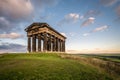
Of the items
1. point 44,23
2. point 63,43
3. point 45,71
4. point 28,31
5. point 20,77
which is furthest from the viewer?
point 63,43

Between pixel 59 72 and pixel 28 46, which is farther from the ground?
pixel 28 46

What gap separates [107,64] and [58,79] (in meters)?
14.5

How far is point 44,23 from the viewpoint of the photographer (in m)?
34.7

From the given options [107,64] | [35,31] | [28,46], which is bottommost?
[107,64]

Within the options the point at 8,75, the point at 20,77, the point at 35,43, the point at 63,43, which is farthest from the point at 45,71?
the point at 63,43

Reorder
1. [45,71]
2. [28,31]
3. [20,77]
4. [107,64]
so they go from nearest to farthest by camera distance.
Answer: [20,77] < [45,71] < [107,64] < [28,31]

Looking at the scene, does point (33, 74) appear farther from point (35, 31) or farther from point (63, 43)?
point (63, 43)

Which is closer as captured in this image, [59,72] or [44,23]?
[59,72]

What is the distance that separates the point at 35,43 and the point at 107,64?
2226 cm

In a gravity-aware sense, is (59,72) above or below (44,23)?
below

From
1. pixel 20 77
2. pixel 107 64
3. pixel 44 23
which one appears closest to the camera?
pixel 20 77

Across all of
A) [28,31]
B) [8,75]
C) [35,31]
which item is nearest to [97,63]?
[8,75]

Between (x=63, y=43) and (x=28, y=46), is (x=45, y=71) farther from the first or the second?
(x=63, y=43)

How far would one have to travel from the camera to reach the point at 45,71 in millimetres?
14070
